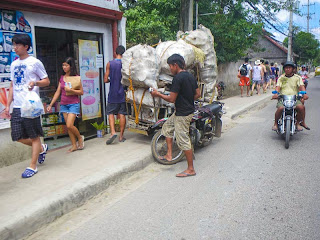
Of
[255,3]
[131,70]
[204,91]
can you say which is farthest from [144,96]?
[255,3]

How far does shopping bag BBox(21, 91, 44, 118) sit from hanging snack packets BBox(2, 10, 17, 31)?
60.0 inches

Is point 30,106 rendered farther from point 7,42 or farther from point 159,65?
point 159,65

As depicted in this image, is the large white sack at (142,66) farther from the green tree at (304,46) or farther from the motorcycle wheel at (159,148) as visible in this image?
the green tree at (304,46)

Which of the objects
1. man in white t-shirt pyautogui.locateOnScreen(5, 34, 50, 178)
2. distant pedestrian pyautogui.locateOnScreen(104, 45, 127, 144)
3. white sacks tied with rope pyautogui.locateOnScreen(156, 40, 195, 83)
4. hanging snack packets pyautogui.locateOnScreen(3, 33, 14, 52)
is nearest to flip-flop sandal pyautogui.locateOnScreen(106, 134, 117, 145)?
distant pedestrian pyautogui.locateOnScreen(104, 45, 127, 144)

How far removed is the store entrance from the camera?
7.00 meters

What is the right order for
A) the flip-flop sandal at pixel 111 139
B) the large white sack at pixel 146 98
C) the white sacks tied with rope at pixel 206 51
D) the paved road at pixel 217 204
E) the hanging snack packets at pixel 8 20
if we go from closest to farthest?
the paved road at pixel 217 204, the hanging snack packets at pixel 8 20, the large white sack at pixel 146 98, the flip-flop sandal at pixel 111 139, the white sacks tied with rope at pixel 206 51

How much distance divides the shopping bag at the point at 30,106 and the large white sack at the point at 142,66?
6.86 feet

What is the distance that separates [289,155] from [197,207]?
2.89 meters

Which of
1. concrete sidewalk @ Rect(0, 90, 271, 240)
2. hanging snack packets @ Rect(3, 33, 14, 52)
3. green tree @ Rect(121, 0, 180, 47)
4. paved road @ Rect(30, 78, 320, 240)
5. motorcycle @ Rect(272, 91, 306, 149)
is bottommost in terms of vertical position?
paved road @ Rect(30, 78, 320, 240)

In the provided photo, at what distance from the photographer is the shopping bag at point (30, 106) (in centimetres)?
438

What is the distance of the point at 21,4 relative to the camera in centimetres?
536

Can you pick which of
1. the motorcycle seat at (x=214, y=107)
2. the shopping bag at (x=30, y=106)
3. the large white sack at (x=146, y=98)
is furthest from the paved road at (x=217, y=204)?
the shopping bag at (x=30, y=106)

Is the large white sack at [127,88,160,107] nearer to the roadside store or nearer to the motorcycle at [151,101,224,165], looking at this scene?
the motorcycle at [151,101,224,165]

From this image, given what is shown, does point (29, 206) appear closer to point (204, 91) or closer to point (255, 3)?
point (204, 91)
